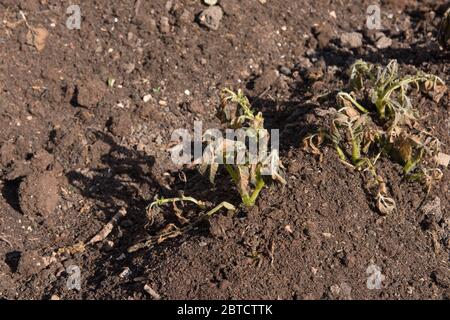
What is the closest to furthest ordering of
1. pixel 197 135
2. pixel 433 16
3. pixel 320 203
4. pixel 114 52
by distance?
1. pixel 320 203
2. pixel 197 135
3. pixel 114 52
4. pixel 433 16

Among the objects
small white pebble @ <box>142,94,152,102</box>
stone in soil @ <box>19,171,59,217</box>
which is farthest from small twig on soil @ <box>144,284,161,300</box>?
small white pebble @ <box>142,94,152,102</box>

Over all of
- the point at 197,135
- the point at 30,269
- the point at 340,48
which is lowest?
→ the point at 30,269

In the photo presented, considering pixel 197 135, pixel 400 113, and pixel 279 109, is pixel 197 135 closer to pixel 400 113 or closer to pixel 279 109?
pixel 279 109

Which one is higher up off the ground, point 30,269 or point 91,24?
point 91,24

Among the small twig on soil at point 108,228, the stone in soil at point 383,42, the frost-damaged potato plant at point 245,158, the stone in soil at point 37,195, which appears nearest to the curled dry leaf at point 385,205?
the frost-damaged potato plant at point 245,158

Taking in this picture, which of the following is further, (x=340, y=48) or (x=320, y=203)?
(x=340, y=48)

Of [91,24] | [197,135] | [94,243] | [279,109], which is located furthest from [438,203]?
[91,24]

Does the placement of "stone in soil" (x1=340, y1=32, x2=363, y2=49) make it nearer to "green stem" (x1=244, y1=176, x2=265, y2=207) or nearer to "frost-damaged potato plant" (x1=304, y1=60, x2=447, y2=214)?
"frost-damaged potato plant" (x1=304, y1=60, x2=447, y2=214)
